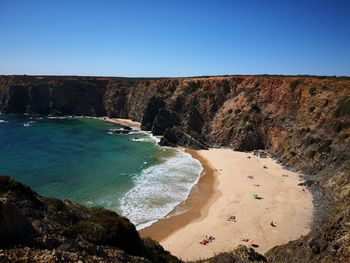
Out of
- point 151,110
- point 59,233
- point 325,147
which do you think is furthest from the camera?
point 151,110

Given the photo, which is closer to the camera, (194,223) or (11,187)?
(11,187)

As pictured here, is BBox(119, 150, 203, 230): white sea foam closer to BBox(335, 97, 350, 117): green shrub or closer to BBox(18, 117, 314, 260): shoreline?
BBox(18, 117, 314, 260): shoreline

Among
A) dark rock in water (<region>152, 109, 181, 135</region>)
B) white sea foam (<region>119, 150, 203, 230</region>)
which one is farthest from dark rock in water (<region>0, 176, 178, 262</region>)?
dark rock in water (<region>152, 109, 181, 135</region>)

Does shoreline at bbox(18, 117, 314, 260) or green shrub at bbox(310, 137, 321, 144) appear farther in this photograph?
green shrub at bbox(310, 137, 321, 144)

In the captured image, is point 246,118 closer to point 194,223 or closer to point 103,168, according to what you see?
point 103,168

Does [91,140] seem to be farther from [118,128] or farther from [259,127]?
[259,127]

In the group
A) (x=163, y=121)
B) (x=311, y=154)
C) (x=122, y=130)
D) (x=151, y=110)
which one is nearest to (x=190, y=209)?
(x=311, y=154)

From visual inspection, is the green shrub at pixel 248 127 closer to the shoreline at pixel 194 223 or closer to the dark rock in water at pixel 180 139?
the dark rock in water at pixel 180 139
